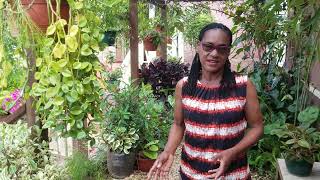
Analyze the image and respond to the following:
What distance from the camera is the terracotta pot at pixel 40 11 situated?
1692mm

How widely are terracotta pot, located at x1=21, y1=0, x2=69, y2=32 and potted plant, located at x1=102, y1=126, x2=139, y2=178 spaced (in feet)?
5.78

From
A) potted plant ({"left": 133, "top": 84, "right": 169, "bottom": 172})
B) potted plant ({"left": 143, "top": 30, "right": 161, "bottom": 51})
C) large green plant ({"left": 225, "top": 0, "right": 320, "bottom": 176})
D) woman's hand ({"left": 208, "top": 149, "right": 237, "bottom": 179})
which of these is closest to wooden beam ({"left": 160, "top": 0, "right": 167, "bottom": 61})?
potted plant ({"left": 143, "top": 30, "right": 161, "bottom": 51})

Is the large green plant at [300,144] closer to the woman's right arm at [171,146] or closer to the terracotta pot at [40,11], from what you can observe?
the woman's right arm at [171,146]

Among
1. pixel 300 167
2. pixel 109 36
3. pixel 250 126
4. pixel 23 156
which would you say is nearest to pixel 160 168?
pixel 250 126

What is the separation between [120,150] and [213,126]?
6.60ft

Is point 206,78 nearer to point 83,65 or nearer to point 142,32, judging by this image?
point 83,65

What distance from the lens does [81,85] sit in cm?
172

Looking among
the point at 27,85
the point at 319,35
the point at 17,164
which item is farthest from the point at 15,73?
the point at 319,35

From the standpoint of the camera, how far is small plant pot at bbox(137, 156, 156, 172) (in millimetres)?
3494

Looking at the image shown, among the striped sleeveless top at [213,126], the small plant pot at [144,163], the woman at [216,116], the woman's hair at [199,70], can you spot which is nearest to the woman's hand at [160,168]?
the woman at [216,116]

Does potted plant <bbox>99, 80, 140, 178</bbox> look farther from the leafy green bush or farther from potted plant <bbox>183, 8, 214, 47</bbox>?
potted plant <bbox>183, 8, 214, 47</bbox>

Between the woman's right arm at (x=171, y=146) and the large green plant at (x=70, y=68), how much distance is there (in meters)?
0.43

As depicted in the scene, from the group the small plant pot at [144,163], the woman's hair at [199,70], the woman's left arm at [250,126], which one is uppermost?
the woman's hair at [199,70]

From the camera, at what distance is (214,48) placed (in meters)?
1.43
